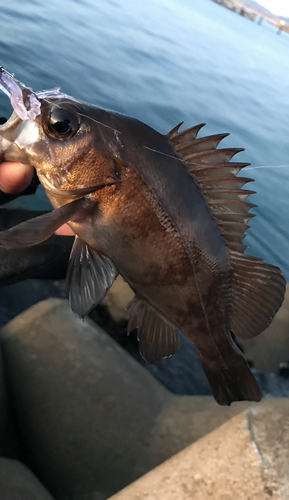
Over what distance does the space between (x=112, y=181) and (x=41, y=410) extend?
1541mm

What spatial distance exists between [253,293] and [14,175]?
145 cm

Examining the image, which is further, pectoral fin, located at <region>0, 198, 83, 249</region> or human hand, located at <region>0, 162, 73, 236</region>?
human hand, located at <region>0, 162, 73, 236</region>

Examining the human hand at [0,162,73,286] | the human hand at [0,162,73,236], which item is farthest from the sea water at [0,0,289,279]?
the human hand at [0,162,73,236]

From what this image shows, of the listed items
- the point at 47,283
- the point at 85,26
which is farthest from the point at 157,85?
the point at 47,283

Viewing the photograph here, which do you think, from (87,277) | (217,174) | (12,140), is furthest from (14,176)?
(217,174)

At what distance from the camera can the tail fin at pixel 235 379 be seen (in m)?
1.85

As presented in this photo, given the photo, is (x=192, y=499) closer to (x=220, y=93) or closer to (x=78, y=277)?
(x=78, y=277)

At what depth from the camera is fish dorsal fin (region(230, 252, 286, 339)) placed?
1752mm

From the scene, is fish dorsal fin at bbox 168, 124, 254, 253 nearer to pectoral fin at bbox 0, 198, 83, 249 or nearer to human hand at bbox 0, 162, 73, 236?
pectoral fin at bbox 0, 198, 83, 249

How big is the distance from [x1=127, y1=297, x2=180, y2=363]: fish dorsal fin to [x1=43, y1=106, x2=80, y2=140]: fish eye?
82cm

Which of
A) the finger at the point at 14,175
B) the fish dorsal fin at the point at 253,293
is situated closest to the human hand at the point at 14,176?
the finger at the point at 14,175

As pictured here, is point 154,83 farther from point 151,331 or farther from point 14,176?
point 151,331

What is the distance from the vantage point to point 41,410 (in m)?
2.24

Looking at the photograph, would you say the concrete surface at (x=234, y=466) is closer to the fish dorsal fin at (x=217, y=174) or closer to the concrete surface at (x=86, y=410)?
the concrete surface at (x=86, y=410)
